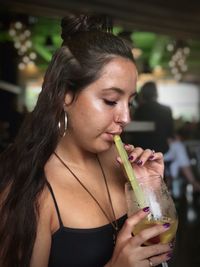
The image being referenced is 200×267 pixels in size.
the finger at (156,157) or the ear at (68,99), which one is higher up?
the ear at (68,99)

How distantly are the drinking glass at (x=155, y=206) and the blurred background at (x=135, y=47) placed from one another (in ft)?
→ 5.55

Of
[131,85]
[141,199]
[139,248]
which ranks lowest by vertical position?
[139,248]

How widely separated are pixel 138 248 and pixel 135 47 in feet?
6.39

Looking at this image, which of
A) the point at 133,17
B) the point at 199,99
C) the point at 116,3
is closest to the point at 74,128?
the point at 116,3

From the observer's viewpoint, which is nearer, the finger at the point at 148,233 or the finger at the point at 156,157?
the finger at the point at 148,233

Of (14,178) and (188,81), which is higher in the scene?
(188,81)

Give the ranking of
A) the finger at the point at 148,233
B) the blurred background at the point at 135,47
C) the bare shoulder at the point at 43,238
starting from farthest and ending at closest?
the blurred background at the point at 135,47 → the bare shoulder at the point at 43,238 → the finger at the point at 148,233

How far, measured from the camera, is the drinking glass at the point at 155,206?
3.07 feet

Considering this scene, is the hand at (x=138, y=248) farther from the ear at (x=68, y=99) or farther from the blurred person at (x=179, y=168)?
the blurred person at (x=179, y=168)

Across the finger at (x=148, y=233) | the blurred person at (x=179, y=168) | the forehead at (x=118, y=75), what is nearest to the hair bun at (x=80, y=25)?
the forehead at (x=118, y=75)

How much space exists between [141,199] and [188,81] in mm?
5717

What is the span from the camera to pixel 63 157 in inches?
50.1

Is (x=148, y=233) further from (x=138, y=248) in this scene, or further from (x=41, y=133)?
(x=41, y=133)

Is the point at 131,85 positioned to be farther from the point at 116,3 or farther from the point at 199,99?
the point at 199,99
